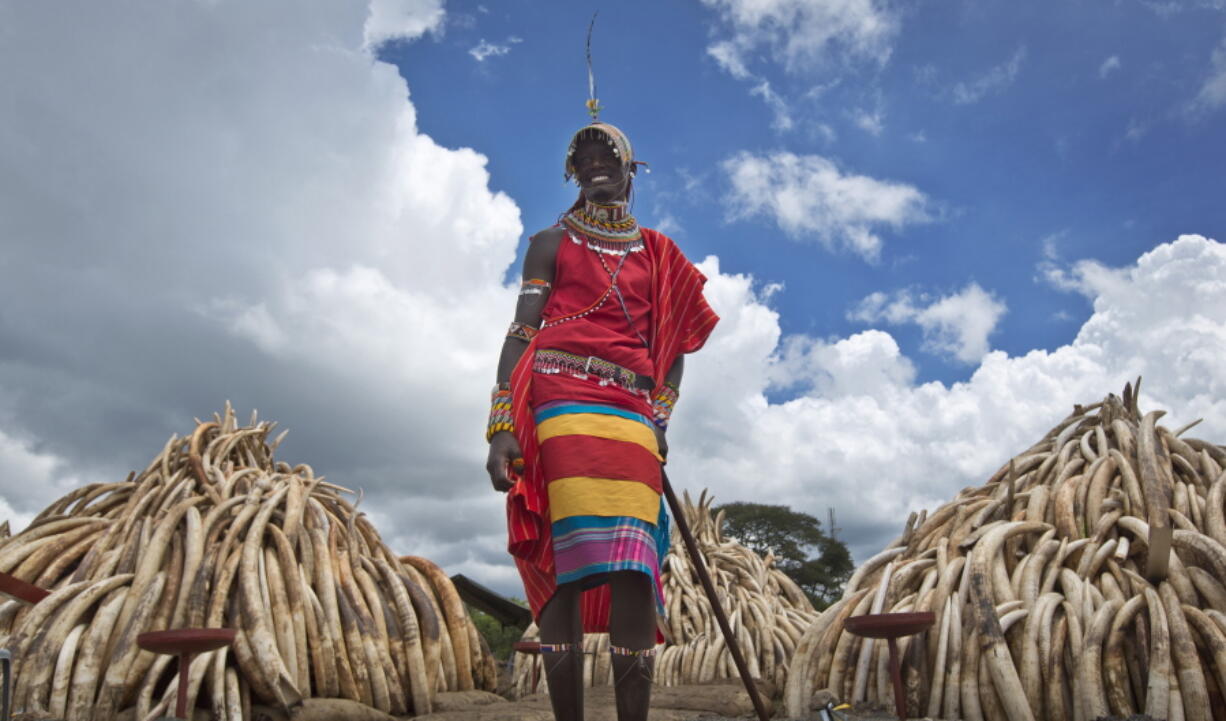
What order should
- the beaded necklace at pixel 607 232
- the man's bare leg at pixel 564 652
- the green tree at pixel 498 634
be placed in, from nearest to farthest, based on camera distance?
1. the man's bare leg at pixel 564 652
2. the beaded necklace at pixel 607 232
3. the green tree at pixel 498 634

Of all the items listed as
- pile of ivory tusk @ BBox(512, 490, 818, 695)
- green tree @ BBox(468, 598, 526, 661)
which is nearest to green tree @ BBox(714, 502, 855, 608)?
green tree @ BBox(468, 598, 526, 661)

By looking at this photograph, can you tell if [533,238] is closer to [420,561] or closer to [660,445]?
[660,445]

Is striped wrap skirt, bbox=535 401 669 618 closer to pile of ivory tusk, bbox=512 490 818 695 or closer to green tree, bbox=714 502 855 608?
pile of ivory tusk, bbox=512 490 818 695

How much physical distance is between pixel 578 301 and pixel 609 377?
0.36 m

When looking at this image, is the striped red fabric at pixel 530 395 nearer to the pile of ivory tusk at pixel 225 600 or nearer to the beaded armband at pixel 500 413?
the beaded armband at pixel 500 413

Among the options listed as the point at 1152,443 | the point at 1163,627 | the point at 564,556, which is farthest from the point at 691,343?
the point at 1152,443

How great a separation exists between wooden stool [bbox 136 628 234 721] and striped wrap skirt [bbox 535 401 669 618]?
1294 mm

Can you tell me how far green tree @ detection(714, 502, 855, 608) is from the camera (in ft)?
100

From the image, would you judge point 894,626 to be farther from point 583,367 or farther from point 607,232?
point 607,232

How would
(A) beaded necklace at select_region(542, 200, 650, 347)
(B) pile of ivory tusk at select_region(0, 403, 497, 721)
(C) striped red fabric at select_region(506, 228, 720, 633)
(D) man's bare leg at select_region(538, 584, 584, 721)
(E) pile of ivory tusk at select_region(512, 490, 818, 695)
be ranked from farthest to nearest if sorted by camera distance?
(E) pile of ivory tusk at select_region(512, 490, 818, 695) < (B) pile of ivory tusk at select_region(0, 403, 497, 721) < (A) beaded necklace at select_region(542, 200, 650, 347) < (C) striped red fabric at select_region(506, 228, 720, 633) < (D) man's bare leg at select_region(538, 584, 584, 721)

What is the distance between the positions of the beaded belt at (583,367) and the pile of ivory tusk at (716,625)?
3894 mm

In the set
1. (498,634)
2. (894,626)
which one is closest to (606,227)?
(894,626)

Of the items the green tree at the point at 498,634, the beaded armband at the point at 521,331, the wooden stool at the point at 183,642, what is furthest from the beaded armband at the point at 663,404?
the green tree at the point at 498,634

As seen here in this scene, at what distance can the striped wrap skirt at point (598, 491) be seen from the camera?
9.91ft
